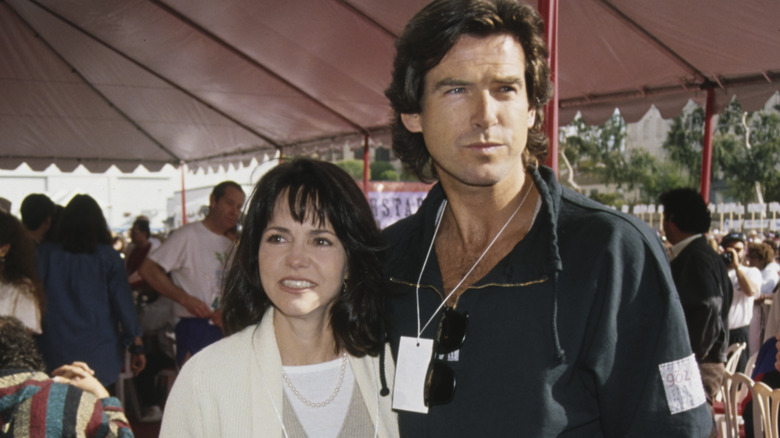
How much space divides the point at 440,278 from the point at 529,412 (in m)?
0.38

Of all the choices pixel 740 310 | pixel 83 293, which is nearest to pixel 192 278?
pixel 83 293

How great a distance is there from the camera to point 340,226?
1628 mm

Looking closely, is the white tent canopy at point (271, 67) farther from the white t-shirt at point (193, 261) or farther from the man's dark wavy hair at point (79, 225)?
the man's dark wavy hair at point (79, 225)

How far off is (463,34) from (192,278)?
11.3ft

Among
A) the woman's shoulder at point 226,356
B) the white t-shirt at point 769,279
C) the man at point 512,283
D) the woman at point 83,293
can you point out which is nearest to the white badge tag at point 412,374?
the man at point 512,283

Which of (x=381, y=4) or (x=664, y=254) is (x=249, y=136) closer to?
(x=381, y=4)

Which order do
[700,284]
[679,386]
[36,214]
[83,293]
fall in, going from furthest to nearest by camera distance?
[36,214] < [83,293] < [700,284] < [679,386]

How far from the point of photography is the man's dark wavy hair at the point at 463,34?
1400 mm

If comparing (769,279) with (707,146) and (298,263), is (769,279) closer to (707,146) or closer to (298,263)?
(707,146)

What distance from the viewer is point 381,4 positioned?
15.9 ft

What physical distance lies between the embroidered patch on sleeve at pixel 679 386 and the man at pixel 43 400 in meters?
1.82

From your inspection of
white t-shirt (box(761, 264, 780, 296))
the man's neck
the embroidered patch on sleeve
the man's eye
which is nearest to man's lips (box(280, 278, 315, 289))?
the man's eye

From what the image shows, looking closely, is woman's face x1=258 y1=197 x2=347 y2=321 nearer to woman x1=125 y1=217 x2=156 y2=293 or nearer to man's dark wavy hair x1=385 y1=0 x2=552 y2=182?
man's dark wavy hair x1=385 y1=0 x2=552 y2=182

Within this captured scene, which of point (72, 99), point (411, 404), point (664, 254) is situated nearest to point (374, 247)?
point (411, 404)
